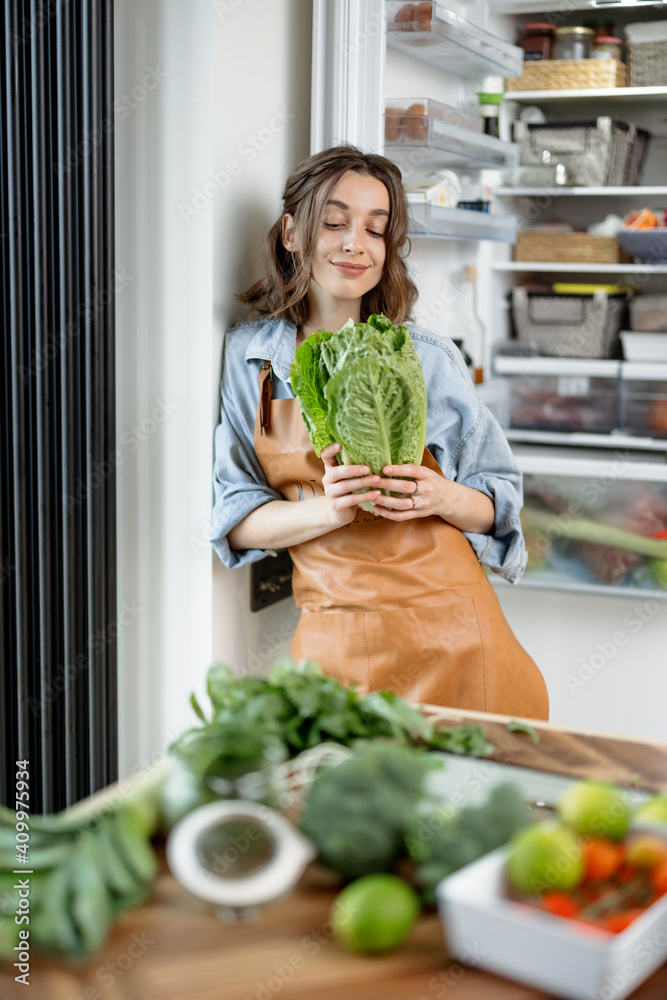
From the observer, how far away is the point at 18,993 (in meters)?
0.84

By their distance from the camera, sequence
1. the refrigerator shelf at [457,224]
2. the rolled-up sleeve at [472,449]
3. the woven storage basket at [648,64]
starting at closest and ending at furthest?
the rolled-up sleeve at [472,449] → the refrigerator shelf at [457,224] → the woven storage basket at [648,64]

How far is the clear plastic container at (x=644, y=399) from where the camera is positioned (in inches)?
122

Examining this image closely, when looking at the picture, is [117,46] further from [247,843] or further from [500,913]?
[500,913]

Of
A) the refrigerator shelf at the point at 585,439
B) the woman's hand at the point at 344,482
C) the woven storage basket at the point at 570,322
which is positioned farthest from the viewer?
the woven storage basket at the point at 570,322

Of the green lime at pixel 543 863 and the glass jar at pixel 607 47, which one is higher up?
the glass jar at pixel 607 47

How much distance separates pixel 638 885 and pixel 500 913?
153 millimetres

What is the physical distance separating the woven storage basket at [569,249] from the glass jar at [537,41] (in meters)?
0.54

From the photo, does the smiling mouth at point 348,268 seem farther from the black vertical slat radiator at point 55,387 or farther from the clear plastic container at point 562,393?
the clear plastic container at point 562,393

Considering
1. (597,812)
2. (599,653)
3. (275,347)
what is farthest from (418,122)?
(597,812)

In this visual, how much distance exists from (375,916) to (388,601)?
97 centimetres

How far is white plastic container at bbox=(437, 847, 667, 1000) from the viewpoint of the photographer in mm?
834

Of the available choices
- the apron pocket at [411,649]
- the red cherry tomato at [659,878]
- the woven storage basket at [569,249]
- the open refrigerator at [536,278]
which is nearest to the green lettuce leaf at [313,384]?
the apron pocket at [411,649]

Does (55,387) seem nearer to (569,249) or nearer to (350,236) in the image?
(350,236)

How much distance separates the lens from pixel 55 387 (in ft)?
5.50
